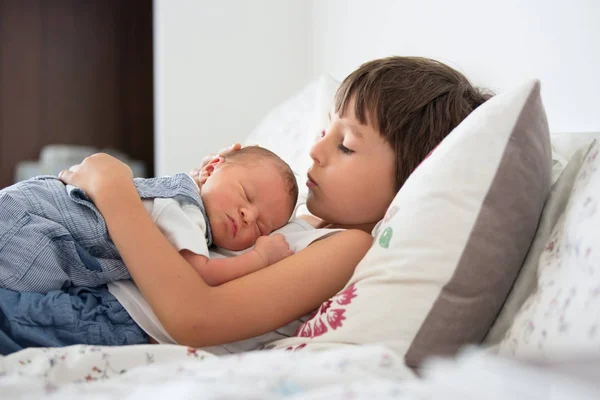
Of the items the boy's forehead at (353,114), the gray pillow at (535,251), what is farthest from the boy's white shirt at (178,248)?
the gray pillow at (535,251)

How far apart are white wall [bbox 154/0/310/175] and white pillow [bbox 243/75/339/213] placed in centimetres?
92

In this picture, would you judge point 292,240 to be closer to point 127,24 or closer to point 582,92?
point 582,92

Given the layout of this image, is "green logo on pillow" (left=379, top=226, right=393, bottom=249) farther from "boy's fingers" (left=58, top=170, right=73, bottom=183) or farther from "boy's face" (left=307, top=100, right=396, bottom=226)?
"boy's fingers" (left=58, top=170, right=73, bottom=183)

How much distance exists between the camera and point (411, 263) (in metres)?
0.89

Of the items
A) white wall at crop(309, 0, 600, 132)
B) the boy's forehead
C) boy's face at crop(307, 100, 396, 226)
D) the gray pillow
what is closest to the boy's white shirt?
boy's face at crop(307, 100, 396, 226)

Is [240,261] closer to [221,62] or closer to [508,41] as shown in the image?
[508,41]

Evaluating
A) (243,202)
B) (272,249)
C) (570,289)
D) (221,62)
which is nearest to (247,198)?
(243,202)

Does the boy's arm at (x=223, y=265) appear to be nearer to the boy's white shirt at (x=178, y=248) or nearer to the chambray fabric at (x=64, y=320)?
the boy's white shirt at (x=178, y=248)

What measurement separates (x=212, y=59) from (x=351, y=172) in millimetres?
1923

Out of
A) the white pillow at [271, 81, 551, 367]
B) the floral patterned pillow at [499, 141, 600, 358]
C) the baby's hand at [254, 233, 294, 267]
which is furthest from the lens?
the baby's hand at [254, 233, 294, 267]

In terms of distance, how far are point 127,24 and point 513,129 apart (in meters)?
3.69

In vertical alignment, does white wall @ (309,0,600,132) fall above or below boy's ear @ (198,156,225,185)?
above

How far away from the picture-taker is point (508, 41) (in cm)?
144

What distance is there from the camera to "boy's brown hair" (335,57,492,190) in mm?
1224
